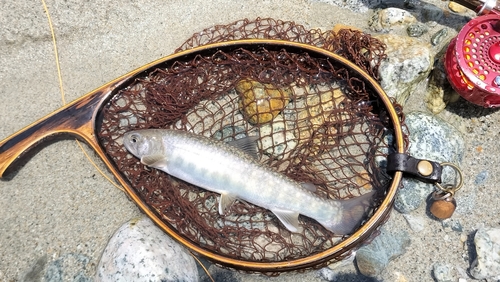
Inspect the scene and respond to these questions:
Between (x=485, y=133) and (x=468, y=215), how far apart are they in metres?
0.84

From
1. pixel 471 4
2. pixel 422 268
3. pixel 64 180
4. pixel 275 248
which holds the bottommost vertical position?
pixel 422 268

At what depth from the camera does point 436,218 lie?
3488mm

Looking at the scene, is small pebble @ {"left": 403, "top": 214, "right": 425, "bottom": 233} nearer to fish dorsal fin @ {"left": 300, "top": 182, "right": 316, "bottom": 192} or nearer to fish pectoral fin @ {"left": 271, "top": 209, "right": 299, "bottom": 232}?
fish dorsal fin @ {"left": 300, "top": 182, "right": 316, "bottom": 192}

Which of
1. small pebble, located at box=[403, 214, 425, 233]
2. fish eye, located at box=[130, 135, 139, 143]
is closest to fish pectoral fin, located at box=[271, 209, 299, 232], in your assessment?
small pebble, located at box=[403, 214, 425, 233]

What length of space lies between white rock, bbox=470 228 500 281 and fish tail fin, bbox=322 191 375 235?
1.11 metres

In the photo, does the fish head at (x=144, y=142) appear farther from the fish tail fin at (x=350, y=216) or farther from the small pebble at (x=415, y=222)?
the small pebble at (x=415, y=222)

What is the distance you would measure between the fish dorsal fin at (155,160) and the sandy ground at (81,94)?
0.54 meters

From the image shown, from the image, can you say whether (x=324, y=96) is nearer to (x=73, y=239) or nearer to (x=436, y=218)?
(x=436, y=218)

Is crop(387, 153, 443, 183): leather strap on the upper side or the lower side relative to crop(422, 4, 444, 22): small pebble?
lower

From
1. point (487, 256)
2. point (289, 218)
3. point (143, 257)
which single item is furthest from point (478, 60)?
point (143, 257)

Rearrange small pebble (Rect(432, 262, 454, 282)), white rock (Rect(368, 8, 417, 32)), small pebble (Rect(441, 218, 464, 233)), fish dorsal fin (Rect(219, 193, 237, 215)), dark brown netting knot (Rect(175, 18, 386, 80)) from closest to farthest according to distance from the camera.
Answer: fish dorsal fin (Rect(219, 193, 237, 215)), small pebble (Rect(432, 262, 454, 282)), small pebble (Rect(441, 218, 464, 233)), dark brown netting knot (Rect(175, 18, 386, 80)), white rock (Rect(368, 8, 417, 32))

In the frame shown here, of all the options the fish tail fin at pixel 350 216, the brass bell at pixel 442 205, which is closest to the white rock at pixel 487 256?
the brass bell at pixel 442 205

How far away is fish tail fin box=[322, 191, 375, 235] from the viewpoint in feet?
9.80

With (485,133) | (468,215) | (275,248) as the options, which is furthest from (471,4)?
(275,248)
